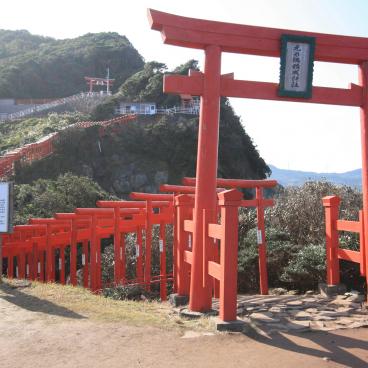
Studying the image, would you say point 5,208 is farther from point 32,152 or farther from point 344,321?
point 32,152

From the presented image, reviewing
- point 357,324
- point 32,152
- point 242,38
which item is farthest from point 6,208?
point 32,152

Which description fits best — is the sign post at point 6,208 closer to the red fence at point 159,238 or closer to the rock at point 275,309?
the red fence at point 159,238

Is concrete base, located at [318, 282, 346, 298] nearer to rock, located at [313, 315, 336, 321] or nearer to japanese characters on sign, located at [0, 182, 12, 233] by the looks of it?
rock, located at [313, 315, 336, 321]

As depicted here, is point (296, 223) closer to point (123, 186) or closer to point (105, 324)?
point (105, 324)

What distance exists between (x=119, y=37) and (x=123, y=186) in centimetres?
5573

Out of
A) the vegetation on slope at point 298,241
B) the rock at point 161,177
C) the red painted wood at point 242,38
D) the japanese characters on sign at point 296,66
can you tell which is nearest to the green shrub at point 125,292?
the vegetation on slope at point 298,241

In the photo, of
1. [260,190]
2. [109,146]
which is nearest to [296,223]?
[260,190]

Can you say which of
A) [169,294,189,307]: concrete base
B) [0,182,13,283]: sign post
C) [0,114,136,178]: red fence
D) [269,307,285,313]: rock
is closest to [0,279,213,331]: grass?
[169,294,189,307]: concrete base

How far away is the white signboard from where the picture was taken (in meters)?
8.49

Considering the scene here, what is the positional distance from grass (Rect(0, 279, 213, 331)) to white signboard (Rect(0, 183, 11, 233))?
125 cm

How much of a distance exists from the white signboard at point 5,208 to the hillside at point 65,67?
186 ft

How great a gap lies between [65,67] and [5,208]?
67.1 meters

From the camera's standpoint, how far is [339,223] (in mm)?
7391

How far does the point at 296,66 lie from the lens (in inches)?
256
